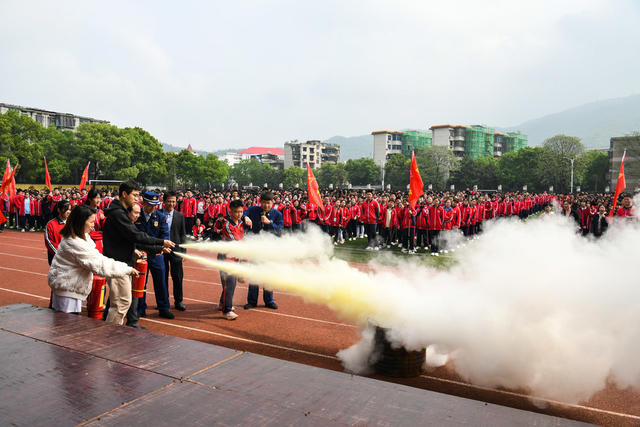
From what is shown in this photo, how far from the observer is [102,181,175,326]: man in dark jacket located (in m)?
6.08

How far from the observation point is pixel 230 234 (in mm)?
8289

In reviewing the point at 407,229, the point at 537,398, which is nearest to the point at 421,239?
the point at 407,229

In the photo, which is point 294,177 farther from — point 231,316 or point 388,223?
point 231,316

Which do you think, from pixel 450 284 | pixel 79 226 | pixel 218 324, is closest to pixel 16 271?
pixel 218 324

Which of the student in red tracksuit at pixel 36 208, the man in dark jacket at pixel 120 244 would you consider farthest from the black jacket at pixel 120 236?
the student in red tracksuit at pixel 36 208

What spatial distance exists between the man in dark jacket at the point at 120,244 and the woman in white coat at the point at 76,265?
502 millimetres

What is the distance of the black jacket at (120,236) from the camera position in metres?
6.21

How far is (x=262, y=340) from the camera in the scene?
6.97 m

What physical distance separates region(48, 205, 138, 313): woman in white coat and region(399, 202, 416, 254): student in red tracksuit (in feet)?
44.6

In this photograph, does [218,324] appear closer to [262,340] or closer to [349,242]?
[262,340]

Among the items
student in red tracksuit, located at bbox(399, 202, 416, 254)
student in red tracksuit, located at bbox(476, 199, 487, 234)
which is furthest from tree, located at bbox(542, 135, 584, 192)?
student in red tracksuit, located at bbox(399, 202, 416, 254)

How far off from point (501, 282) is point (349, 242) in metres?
15.7

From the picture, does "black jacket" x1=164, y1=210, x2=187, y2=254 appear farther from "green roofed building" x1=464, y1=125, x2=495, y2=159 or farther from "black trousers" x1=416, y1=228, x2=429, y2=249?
"green roofed building" x1=464, y1=125, x2=495, y2=159

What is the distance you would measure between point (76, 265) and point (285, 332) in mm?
3546
